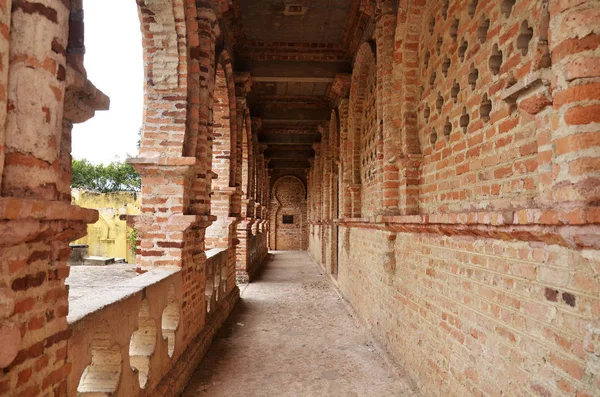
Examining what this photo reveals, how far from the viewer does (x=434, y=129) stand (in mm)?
4219

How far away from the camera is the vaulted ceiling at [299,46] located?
7385 mm

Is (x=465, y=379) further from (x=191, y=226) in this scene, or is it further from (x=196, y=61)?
(x=196, y=61)

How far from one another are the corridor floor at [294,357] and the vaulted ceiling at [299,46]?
4.95 metres

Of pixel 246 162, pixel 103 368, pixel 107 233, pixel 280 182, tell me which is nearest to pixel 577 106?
pixel 103 368

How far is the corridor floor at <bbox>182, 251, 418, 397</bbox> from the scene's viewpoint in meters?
4.28

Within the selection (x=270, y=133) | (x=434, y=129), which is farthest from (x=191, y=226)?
(x=270, y=133)

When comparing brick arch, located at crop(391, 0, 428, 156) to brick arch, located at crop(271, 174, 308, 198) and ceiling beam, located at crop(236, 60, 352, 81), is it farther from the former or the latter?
brick arch, located at crop(271, 174, 308, 198)

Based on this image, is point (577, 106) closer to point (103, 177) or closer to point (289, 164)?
point (289, 164)

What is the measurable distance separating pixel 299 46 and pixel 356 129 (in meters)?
2.16

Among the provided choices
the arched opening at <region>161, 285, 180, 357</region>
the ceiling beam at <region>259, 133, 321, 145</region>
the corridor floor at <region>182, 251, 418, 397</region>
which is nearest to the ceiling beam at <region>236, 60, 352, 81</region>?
the corridor floor at <region>182, 251, 418, 397</region>

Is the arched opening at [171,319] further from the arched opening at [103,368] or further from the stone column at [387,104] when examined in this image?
the stone column at [387,104]

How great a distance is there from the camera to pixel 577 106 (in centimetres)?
188

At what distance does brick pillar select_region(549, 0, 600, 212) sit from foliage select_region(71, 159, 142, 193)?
37.6 meters

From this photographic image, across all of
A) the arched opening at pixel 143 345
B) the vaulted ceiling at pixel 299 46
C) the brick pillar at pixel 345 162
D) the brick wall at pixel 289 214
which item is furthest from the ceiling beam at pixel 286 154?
the arched opening at pixel 143 345
